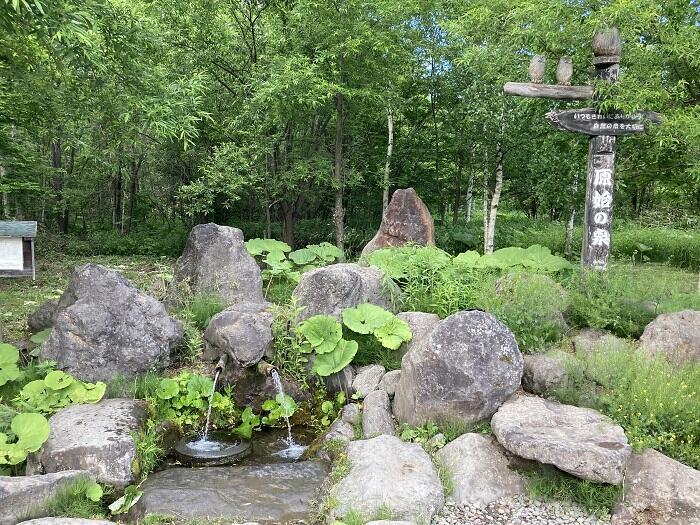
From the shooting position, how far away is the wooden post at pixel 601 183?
7270mm

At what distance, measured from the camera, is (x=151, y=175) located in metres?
18.4

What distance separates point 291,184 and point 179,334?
6062 millimetres

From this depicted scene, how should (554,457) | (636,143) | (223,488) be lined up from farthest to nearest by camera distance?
(636,143) < (223,488) < (554,457)

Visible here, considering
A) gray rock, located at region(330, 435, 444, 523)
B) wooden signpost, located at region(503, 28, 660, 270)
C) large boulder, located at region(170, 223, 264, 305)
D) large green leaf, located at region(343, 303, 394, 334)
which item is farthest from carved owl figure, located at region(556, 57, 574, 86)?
gray rock, located at region(330, 435, 444, 523)

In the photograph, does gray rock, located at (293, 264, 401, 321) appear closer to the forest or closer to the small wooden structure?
the forest

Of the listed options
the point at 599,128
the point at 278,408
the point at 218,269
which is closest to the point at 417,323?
the point at 278,408

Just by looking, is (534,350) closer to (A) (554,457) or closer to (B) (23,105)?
(A) (554,457)

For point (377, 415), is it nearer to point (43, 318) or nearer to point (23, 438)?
point (23, 438)

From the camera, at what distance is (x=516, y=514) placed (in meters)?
4.41

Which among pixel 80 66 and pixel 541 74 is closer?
pixel 80 66

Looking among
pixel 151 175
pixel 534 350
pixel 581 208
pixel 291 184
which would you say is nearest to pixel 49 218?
pixel 151 175

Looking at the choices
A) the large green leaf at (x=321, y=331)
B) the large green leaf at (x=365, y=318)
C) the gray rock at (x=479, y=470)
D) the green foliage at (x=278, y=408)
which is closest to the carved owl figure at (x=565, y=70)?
the large green leaf at (x=365, y=318)

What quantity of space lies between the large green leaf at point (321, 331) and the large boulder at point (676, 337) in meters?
3.31

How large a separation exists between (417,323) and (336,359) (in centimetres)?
113
